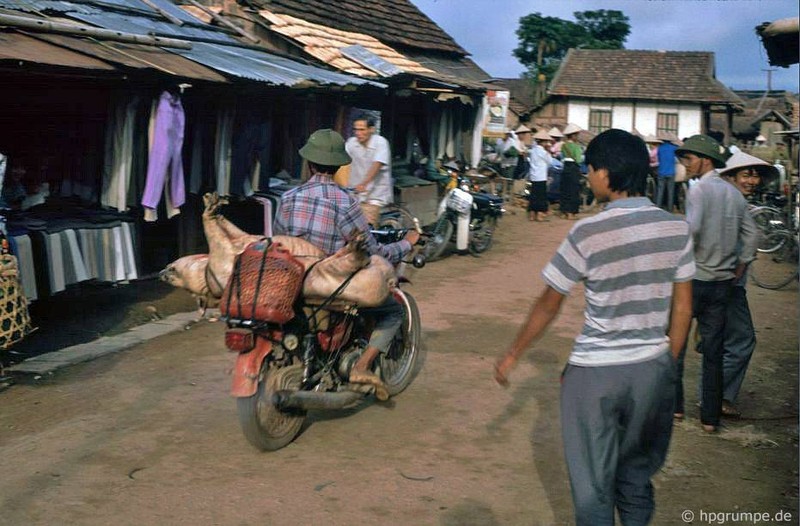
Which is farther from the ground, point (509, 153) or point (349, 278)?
point (509, 153)

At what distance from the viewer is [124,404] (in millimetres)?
6281

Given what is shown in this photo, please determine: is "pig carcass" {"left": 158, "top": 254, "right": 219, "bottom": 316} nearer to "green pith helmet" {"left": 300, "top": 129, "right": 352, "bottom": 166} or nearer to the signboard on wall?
"green pith helmet" {"left": 300, "top": 129, "right": 352, "bottom": 166}

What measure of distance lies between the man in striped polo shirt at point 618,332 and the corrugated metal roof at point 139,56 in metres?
5.46

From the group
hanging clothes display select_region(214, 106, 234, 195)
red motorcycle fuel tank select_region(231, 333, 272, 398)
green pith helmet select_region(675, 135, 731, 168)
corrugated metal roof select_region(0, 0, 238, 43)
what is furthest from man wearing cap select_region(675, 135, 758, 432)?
corrugated metal roof select_region(0, 0, 238, 43)

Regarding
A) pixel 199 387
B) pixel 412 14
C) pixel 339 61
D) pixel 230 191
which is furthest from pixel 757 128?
pixel 199 387

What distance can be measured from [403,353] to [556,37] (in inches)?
2085

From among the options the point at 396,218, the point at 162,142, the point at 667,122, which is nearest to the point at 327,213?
the point at 162,142

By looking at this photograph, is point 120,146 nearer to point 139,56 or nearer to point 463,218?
point 139,56

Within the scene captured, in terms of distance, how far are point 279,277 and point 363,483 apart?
1219 mm

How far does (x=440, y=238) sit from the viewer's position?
1340cm

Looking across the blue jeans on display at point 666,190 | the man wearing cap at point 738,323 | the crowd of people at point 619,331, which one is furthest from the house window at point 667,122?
the crowd of people at point 619,331

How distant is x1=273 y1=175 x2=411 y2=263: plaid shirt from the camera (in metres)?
5.55

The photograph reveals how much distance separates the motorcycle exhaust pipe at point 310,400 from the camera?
17.0 ft

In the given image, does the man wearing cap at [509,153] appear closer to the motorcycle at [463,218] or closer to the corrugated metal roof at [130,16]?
the motorcycle at [463,218]
